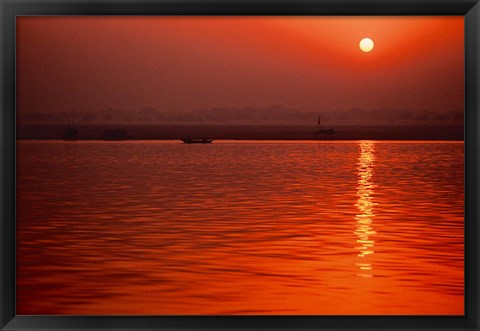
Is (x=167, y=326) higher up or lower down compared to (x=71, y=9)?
lower down

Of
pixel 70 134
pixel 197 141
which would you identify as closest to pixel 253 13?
pixel 197 141

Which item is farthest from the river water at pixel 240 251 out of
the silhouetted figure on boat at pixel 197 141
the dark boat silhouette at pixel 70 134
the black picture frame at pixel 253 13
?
the dark boat silhouette at pixel 70 134

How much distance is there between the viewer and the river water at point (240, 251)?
6.32m

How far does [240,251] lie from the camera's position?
27.2 ft

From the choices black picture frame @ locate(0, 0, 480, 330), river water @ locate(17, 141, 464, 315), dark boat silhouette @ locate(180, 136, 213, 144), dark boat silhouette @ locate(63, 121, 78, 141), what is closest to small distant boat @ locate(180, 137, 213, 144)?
dark boat silhouette @ locate(180, 136, 213, 144)

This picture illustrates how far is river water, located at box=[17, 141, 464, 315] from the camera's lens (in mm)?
6317

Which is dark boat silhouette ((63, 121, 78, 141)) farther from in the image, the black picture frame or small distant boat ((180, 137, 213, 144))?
the black picture frame

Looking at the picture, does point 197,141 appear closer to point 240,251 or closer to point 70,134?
point 70,134

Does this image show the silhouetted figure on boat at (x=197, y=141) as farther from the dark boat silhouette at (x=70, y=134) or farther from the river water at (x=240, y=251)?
the river water at (x=240, y=251)

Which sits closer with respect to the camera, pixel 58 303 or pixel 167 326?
pixel 167 326
